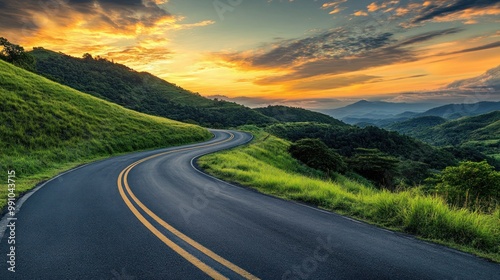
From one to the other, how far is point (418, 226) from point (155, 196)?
7.86m

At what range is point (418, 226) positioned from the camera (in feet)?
19.6

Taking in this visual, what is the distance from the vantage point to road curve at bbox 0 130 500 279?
4.11 m

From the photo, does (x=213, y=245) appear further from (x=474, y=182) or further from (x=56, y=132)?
(x=56, y=132)

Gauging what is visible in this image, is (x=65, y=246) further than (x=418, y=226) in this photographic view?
No

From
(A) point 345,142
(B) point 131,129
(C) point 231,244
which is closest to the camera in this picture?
(C) point 231,244

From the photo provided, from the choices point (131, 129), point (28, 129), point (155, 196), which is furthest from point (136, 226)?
point (131, 129)

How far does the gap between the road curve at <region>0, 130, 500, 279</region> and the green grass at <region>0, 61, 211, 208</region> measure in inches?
180

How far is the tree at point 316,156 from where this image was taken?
39.5 m

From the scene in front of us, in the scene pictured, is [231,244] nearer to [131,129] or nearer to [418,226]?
[418,226]

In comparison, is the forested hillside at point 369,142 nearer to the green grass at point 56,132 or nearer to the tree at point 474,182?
the green grass at point 56,132

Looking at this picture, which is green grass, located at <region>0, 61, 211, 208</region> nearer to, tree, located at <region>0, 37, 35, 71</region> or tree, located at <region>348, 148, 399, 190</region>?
tree, located at <region>348, 148, 399, 190</region>

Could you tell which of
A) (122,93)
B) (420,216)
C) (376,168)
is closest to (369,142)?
(376,168)

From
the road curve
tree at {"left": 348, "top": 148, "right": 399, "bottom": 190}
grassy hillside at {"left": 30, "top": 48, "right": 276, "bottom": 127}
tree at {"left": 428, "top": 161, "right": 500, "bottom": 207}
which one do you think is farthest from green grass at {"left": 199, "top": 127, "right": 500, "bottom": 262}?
grassy hillside at {"left": 30, "top": 48, "right": 276, "bottom": 127}

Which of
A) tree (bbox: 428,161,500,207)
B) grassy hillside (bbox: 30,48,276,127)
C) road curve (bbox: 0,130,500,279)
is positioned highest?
grassy hillside (bbox: 30,48,276,127)
